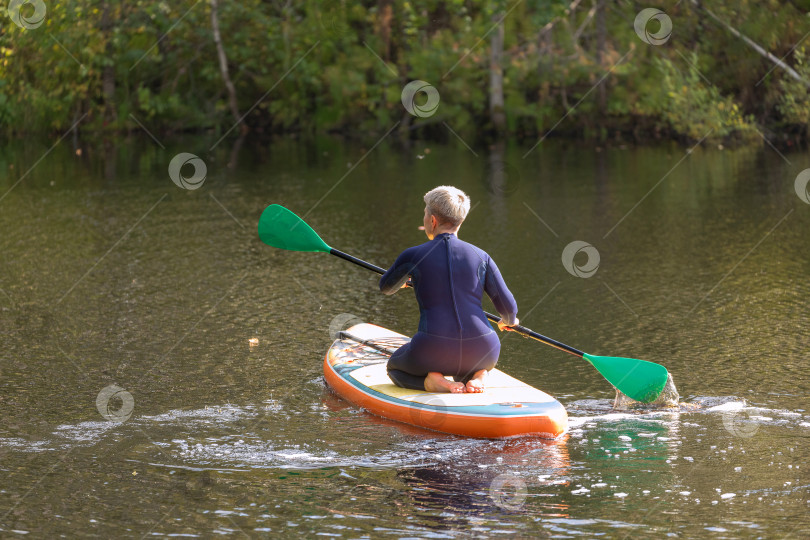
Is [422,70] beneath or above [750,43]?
beneath

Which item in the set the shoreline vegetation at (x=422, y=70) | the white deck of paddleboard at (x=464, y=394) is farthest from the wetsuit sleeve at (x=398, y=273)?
the shoreline vegetation at (x=422, y=70)

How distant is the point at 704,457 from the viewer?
570 centimetres

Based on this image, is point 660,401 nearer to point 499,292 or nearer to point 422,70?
point 499,292

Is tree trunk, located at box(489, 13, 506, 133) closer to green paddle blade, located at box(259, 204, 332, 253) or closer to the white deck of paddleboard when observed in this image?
green paddle blade, located at box(259, 204, 332, 253)

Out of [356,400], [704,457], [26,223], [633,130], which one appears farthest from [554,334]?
[633,130]

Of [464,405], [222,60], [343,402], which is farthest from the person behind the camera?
[222,60]

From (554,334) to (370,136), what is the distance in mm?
21170

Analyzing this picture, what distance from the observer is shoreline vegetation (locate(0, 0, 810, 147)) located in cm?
2556

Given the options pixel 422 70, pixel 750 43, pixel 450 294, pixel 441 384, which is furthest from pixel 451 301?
pixel 422 70

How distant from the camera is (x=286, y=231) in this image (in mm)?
7605

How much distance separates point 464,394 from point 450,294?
1.83 feet

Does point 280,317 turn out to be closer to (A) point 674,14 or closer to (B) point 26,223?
(B) point 26,223

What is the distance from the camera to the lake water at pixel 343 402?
16.8 ft

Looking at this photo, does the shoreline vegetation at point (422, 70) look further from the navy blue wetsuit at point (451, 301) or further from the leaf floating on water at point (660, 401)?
the navy blue wetsuit at point (451, 301)
